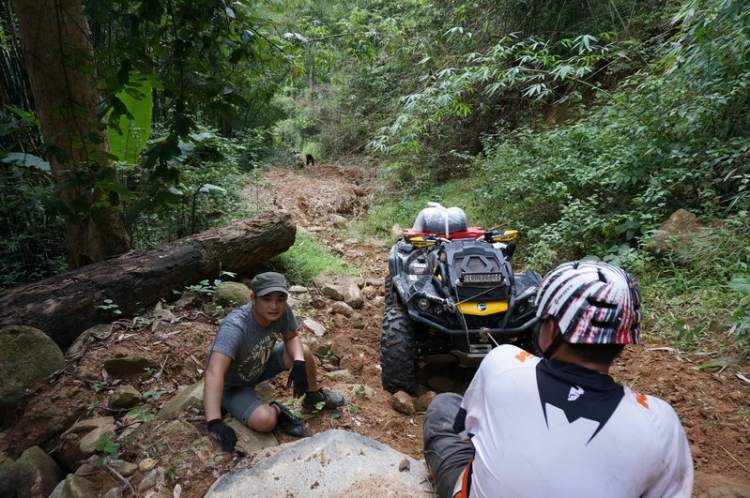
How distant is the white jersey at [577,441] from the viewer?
116cm

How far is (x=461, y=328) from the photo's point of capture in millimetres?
2998

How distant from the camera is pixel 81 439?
2.47 meters

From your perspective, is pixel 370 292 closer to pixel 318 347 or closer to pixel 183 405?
pixel 318 347

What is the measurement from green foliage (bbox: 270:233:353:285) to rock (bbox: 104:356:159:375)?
2540 millimetres

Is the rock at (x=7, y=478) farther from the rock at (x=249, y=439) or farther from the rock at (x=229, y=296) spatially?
the rock at (x=229, y=296)

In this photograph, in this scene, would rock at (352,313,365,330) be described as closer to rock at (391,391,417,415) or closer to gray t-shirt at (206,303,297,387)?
rock at (391,391,417,415)

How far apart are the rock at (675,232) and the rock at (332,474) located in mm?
3788

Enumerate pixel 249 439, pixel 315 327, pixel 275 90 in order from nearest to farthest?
pixel 249 439 < pixel 315 327 < pixel 275 90

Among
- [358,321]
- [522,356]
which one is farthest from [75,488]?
[358,321]

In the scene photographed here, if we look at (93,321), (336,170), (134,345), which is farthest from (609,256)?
(336,170)

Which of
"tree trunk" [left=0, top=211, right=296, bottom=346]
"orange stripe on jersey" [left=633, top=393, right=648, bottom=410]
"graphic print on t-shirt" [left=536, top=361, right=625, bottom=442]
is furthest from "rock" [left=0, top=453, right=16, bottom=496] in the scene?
"orange stripe on jersey" [left=633, top=393, right=648, bottom=410]

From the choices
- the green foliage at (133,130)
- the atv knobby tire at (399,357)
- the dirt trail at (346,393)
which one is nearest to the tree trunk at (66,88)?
the green foliage at (133,130)

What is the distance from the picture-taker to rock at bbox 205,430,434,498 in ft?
6.52

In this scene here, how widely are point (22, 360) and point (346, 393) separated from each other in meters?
2.30
